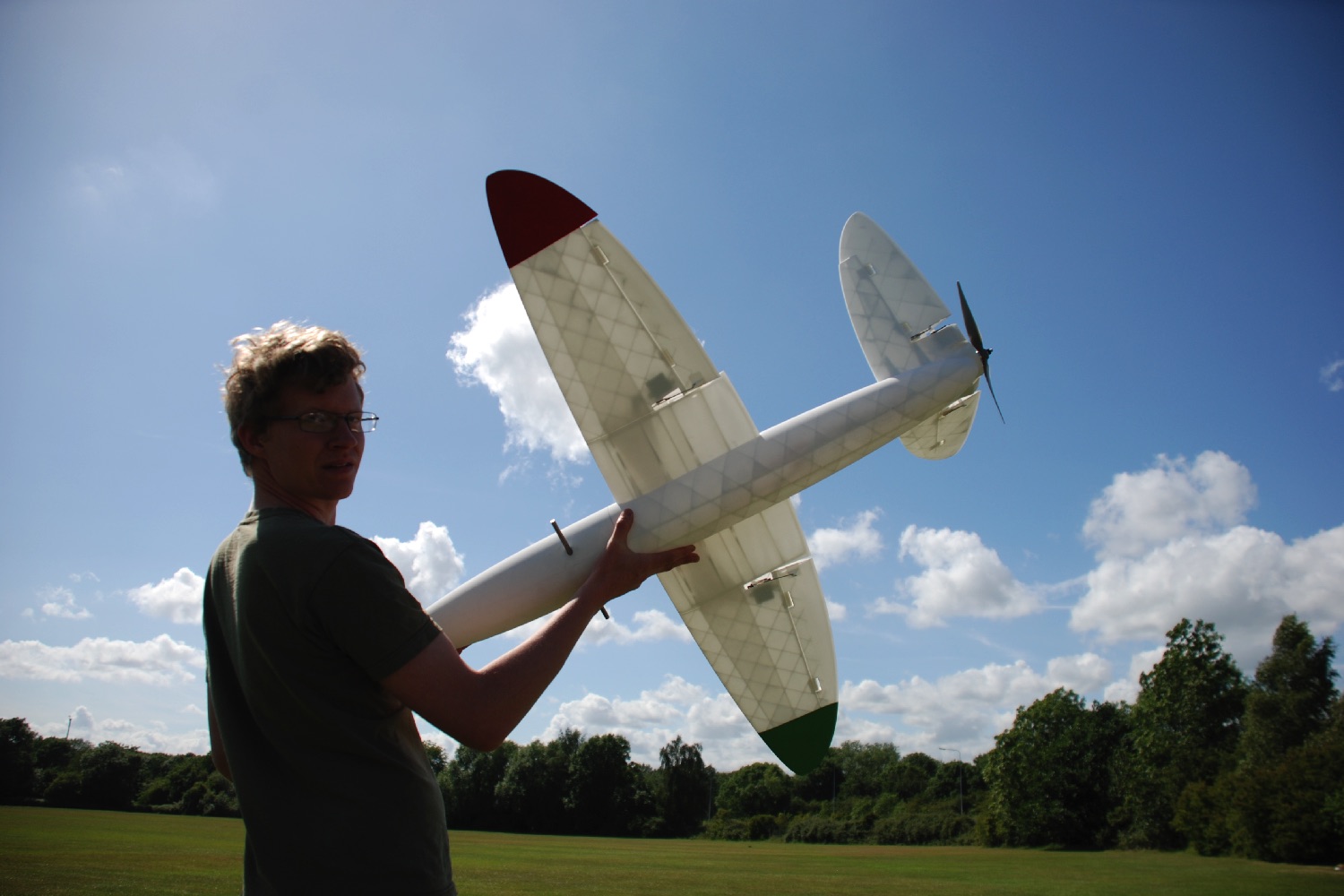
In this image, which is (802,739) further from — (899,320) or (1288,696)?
(1288,696)

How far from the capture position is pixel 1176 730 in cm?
7094

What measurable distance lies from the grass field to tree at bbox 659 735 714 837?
62.2 m

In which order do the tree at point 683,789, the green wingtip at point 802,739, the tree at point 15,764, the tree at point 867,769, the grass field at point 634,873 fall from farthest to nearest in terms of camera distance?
the tree at point 867,769
the tree at point 683,789
the tree at point 15,764
the grass field at point 634,873
the green wingtip at point 802,739

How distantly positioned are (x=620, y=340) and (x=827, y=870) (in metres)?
36.7

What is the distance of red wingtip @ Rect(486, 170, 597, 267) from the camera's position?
941 cm

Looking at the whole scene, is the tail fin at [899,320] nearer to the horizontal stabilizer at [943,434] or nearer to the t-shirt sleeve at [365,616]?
the horizontal stabilizer at [943,434]

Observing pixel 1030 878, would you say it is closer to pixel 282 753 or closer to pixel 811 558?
pixel 811 558

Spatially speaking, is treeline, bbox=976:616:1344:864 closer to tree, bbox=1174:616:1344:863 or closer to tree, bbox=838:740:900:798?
tree, bbox=1174:616:1344:863

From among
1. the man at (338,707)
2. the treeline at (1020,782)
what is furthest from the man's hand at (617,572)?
the treeline at (1020,782)

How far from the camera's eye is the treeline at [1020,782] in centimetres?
5075

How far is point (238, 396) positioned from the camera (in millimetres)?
2857

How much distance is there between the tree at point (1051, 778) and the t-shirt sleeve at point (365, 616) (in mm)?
93794

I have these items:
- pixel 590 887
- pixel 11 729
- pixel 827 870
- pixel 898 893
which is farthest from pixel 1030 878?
pixel 11 729

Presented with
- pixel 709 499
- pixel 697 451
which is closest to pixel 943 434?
pixel 697 451
